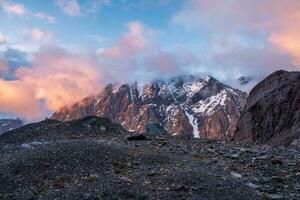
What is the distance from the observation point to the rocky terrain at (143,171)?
17109 mm

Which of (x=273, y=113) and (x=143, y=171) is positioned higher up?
(x=273, y=113)

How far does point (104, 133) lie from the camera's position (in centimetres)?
2994

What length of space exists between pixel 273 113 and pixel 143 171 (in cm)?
2049

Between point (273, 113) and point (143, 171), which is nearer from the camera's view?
point (143, 171)

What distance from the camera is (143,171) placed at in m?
19.6

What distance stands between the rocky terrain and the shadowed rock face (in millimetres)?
9971

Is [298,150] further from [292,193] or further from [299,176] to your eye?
[292,193]

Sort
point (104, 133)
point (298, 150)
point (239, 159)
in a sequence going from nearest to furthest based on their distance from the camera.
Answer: point (239, 159)
point (298, 150)
point (104, 133)

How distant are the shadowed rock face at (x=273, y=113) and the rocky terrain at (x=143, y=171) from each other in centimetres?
997

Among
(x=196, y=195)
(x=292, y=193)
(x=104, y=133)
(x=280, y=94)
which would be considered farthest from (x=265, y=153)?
(x=280, y=94)

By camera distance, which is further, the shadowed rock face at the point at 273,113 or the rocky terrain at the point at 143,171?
the shadowed rock face at the point at 273,113

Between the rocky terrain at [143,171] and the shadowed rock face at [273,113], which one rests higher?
the shadowed rock face at [273,113]

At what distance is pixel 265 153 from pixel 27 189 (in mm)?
12184

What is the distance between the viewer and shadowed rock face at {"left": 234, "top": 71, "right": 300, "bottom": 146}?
35.0 meters
